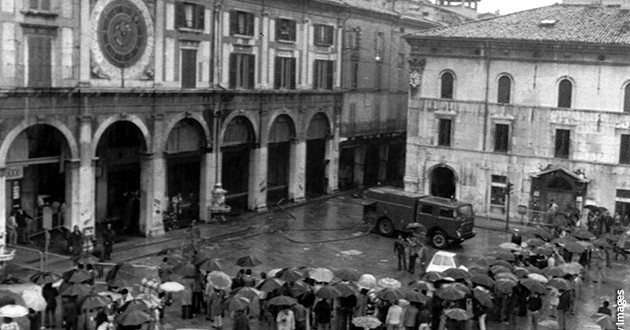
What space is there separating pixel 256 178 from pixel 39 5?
19.6 meters

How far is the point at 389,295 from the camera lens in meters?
25.4

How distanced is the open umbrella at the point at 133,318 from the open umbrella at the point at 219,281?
503 cm

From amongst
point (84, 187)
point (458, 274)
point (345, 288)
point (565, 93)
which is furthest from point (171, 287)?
point (565, 93)

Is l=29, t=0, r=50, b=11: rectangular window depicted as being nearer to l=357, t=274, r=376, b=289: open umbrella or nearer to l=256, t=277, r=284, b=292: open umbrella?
l=256, t=277, r=284, b=292: open umbrella

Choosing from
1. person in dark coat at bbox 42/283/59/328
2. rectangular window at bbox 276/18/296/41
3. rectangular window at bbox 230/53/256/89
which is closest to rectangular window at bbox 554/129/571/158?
rectangular window at bbox 276/18/296/41

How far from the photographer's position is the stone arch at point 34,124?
34531mm

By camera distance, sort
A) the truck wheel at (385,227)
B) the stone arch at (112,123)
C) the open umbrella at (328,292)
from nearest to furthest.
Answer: the open umbrella at (328,292)
the stone arch at (112,123)
the truck wheel at (385,227)

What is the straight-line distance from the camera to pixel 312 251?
4141 centimetres

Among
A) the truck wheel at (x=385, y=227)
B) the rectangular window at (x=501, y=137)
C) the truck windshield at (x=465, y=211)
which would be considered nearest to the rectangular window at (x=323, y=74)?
the rectangular window at (x=501, y=137)

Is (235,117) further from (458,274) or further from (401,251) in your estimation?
(458,274)

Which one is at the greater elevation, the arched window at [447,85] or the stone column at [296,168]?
the arched window at [447,85]

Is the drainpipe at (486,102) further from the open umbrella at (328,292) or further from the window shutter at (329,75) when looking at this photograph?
the open umbrella at (328,292)

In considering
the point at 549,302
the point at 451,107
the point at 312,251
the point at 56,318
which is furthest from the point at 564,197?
the point at 56,318

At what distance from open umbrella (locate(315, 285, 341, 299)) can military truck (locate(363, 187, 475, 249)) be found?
15790 mm
